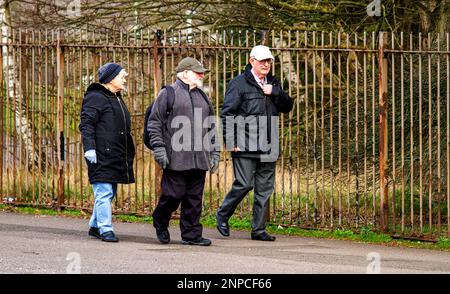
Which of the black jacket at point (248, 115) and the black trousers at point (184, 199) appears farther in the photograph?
the black jacket at point (248, 115)

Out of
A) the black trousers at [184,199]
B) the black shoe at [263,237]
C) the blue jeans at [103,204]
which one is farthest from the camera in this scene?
the black shoe at [263,237]

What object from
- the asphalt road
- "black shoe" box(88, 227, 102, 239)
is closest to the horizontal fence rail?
the asphalt road

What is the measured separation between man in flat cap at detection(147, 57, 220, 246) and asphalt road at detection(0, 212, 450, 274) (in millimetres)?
287

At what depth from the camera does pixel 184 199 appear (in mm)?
11820

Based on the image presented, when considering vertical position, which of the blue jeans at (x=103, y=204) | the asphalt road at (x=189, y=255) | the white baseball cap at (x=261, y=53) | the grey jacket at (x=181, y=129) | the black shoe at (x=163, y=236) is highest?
the white baseball cap at (x=261, y=53)

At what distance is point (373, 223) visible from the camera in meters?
13.2

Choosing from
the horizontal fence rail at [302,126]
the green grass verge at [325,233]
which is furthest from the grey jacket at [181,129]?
the green grass verge at [325,233]

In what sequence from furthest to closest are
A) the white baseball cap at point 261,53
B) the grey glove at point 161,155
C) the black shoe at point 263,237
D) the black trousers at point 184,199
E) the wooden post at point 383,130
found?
the wooden post at point 383,130, the black shoe at point 263,237, the white baseball cap at point 261,53, the black trousers at point 184,199, the grey glove at point 161,155

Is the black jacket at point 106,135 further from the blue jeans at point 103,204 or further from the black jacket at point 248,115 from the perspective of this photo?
the black jacket at point 248,115

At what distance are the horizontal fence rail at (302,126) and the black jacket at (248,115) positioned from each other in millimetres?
1029

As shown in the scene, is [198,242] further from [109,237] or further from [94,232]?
[94,232]

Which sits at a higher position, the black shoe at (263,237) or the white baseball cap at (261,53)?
the white baseball cap at (261,53)

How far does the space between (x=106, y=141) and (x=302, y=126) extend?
3318 mm

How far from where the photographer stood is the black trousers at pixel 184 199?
1166 centimetres
